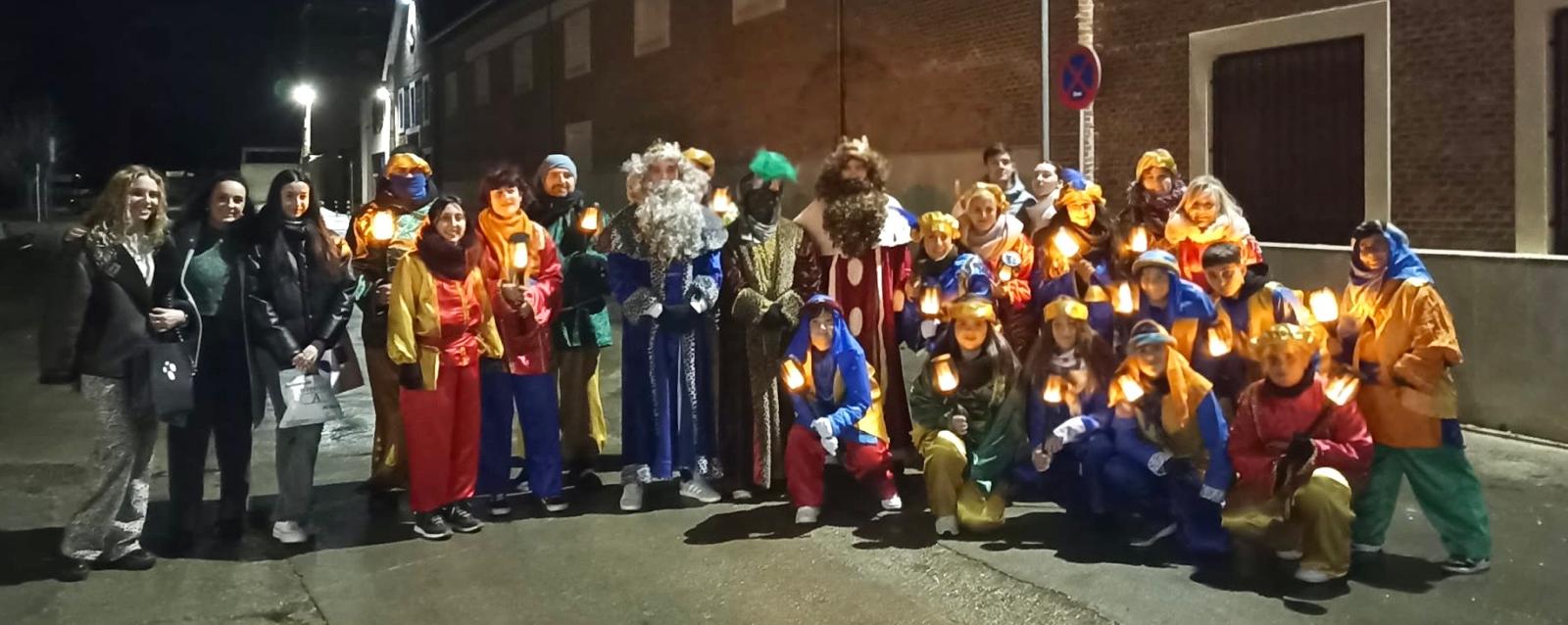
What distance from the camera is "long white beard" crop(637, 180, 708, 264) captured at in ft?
22.3

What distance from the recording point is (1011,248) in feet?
24.1

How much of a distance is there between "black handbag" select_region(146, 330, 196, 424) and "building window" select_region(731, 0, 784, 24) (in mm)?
16867

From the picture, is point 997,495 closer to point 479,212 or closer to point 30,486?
point 479,212

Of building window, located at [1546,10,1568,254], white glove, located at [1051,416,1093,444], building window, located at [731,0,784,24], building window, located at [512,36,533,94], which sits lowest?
white glove, located at [1051,416,1093,444]

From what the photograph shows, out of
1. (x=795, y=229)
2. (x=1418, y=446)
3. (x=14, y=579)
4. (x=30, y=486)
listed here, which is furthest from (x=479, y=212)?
(x=1418, y=446)

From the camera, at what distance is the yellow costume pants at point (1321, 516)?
5.61m

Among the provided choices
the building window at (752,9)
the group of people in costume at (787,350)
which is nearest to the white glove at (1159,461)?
the group of people in costume at (787,350)

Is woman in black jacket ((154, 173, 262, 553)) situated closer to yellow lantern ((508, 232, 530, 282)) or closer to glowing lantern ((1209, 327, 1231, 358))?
yellow lantern ((508, 232, 530, 282))

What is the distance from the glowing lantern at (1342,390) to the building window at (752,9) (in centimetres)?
1710

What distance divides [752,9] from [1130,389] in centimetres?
1794

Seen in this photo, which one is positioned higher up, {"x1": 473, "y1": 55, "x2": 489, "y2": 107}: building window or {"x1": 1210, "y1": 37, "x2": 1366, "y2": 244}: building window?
{"x1": 473, "y1": 55, "x2": 489, "y2": 107}: building window

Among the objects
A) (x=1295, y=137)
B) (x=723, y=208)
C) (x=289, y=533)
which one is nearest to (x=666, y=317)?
(x=723, y=208)

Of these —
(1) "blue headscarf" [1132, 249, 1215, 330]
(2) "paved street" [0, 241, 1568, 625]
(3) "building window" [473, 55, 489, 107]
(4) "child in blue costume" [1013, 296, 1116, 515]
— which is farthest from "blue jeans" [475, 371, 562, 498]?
(3) "building window" [473, 55, 489, 107]

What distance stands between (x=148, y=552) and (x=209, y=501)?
3.93 ft
